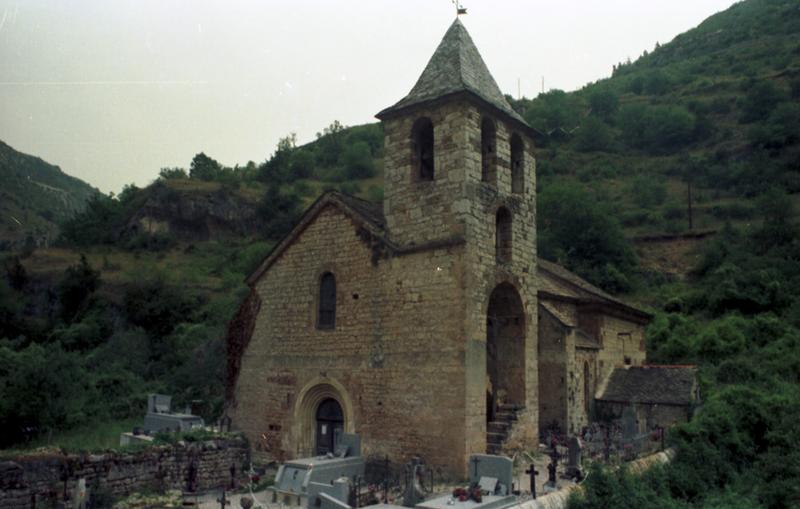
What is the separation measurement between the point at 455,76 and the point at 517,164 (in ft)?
11.2

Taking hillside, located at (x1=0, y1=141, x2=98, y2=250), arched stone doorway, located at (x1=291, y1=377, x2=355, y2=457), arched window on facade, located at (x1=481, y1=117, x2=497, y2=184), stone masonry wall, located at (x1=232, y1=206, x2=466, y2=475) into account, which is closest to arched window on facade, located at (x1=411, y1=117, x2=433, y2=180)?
arched window on facade, located at (x1=481, y1=117, x2=497, y2=184)

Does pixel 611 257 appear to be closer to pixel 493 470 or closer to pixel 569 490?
pixel 569 490

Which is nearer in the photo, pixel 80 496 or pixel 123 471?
pixel 80 496

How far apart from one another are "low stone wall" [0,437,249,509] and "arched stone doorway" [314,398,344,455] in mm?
2378

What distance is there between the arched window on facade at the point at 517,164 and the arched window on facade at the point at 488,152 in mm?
1266

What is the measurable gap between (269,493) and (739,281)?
33.8 m

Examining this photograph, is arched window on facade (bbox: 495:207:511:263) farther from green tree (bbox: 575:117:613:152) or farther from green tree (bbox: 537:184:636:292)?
green tree (bbox: 575:117:613:152)

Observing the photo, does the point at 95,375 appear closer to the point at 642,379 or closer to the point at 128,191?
the point at 642,379

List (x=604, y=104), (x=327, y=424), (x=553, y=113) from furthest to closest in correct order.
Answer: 1. (x=604, y=104)
2. (x=553, y=113)
3. (x=327, y=424)

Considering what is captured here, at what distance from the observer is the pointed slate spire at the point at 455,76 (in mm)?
17141

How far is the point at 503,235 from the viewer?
18.0 m

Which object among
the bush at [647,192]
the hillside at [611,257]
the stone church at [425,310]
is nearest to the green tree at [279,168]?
the hillside at [611,257]

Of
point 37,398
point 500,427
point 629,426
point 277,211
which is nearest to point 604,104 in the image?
point 277,211

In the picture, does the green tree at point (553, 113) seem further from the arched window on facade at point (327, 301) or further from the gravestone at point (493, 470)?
the gravestone at point (493, 470)
